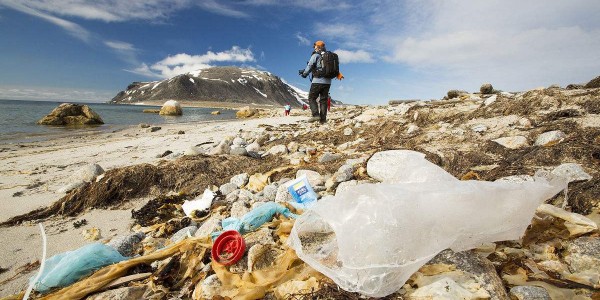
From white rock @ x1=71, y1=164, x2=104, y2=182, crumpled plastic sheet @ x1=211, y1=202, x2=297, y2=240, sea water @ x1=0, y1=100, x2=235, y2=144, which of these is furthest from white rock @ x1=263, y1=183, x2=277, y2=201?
sea water @ x1=0, y1=100, x2=235, y2=144

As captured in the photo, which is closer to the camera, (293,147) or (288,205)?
(288,205)

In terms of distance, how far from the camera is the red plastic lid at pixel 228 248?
6.43 ft

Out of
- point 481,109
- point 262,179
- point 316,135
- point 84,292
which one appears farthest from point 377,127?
point 84,292

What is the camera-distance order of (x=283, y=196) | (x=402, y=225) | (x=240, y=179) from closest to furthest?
(x=402, y=225) → (x=283, y=196) → (x=240, y=179)

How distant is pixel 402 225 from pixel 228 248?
4.10 ft

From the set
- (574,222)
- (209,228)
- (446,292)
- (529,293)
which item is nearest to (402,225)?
(446,292)

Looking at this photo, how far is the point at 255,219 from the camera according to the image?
2.58 meters

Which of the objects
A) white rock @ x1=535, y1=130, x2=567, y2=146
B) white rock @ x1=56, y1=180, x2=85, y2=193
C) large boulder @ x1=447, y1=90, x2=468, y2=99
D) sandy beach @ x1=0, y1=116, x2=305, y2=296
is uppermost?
large boulder @ x1=447, y1=90, x2=468, y2=99

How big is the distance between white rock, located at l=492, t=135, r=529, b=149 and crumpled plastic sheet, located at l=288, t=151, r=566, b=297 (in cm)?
228

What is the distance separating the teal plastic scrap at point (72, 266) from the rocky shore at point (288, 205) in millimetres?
182

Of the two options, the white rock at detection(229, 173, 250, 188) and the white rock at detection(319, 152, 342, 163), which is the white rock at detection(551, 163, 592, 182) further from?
the white rock at detection(229, 173, 250, 188)

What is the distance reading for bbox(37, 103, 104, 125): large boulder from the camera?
66.5ft

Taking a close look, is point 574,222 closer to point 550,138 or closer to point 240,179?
point 550,138

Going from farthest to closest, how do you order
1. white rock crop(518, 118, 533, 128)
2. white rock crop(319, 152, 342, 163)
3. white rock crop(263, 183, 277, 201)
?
white rock crop(319, 152, 342, 163), white rock crop(518, 118, 533, 128), white rock crop(263, 183, 277, 201)
